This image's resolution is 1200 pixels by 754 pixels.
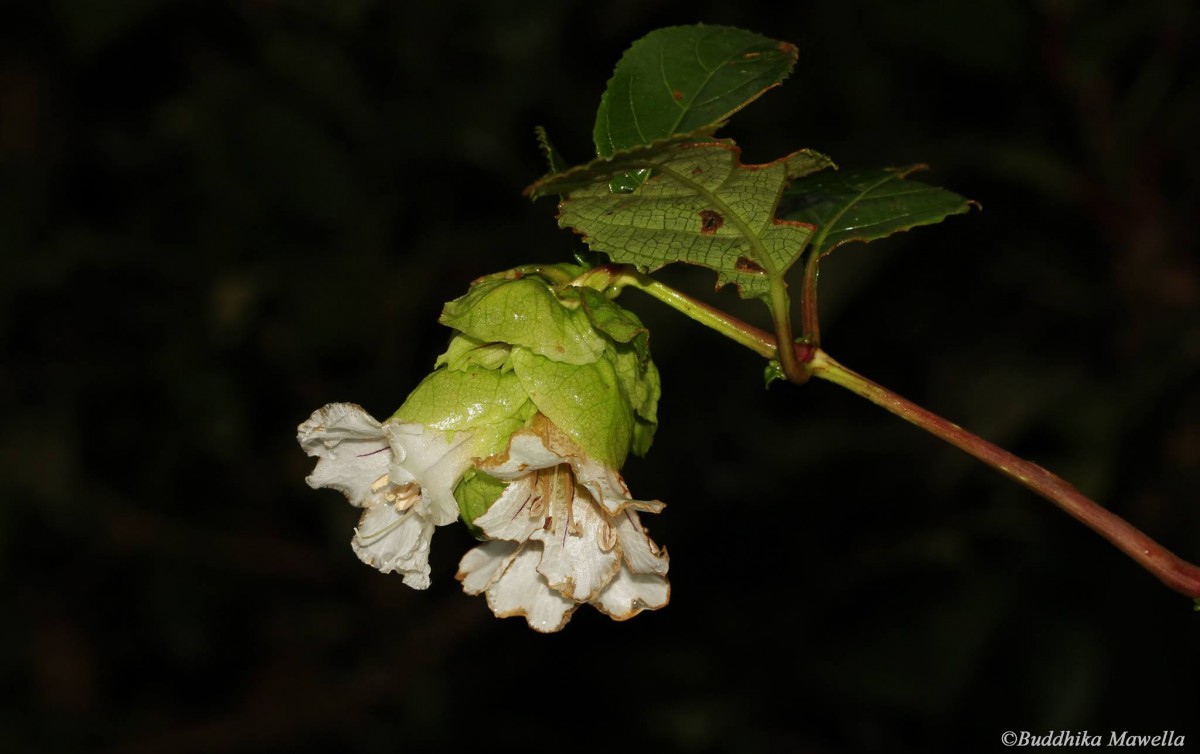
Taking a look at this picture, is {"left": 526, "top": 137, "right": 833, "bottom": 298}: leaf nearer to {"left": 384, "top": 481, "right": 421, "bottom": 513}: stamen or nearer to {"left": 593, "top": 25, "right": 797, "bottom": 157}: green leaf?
{"left": 593, "top": 25, "right": 797, "bottom": 157}: green leaf

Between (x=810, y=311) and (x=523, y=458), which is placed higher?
(x=810, y=311)

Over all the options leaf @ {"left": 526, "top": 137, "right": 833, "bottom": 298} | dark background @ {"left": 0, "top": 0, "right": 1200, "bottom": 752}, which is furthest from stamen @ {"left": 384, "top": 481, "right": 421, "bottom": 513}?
dark background @ {"left": 0, "top": 0, "right": 1200, "bottom": 752}

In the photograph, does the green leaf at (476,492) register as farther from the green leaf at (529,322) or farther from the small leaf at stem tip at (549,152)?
→ the small leaf at stem tip at (549,152)

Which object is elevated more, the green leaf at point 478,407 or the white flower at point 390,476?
the green leaf at point 478,407

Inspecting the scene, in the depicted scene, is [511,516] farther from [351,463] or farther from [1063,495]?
[1063,495]

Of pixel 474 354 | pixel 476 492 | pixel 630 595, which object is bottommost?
pixel 630 595

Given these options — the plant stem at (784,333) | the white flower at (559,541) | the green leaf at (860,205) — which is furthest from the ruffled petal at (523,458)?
the green leaf at (860,205)

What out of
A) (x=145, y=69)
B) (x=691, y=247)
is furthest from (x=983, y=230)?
(x=145, y=69)

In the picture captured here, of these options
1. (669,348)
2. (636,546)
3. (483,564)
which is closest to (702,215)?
(636,546)
